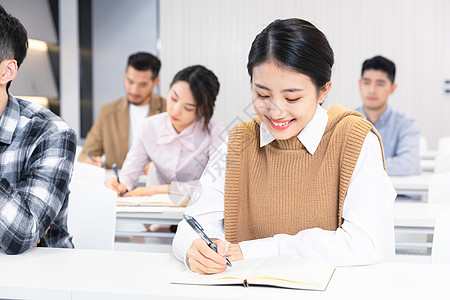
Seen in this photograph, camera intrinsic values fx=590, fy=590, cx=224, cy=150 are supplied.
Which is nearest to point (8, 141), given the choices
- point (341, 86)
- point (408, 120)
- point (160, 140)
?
point (160, 140)

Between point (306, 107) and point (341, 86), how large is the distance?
3.84m

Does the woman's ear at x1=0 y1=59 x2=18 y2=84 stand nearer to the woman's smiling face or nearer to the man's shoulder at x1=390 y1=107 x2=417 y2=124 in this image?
the woman's smiling face

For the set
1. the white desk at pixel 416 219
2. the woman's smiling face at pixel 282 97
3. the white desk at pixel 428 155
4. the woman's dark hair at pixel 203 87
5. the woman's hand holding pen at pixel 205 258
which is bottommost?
the white desk at pixel 428 155

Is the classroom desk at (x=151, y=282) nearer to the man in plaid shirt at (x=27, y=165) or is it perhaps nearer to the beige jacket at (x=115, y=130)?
the man in plaid shirt at (x=27, y=165)

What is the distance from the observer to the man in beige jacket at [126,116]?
350 cm

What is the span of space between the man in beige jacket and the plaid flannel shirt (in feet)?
6.40

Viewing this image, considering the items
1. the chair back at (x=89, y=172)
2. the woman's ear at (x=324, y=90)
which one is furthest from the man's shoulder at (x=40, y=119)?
the chair back at (x=89, y=172)

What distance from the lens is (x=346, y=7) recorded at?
453 cm

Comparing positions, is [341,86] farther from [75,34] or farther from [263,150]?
[263,150]

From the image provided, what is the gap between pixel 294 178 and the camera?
1.43 metres

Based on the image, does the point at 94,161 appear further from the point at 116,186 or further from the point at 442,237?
the point at 442,237

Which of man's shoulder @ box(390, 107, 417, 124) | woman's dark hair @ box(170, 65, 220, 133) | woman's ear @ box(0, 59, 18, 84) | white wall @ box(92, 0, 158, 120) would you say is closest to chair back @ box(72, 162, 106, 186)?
woman's dark hair @ box(170, 65, 220, 133)

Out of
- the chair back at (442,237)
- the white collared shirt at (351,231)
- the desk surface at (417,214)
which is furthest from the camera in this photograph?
the desk surface at (417,214)

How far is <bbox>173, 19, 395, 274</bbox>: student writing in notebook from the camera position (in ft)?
4.23
